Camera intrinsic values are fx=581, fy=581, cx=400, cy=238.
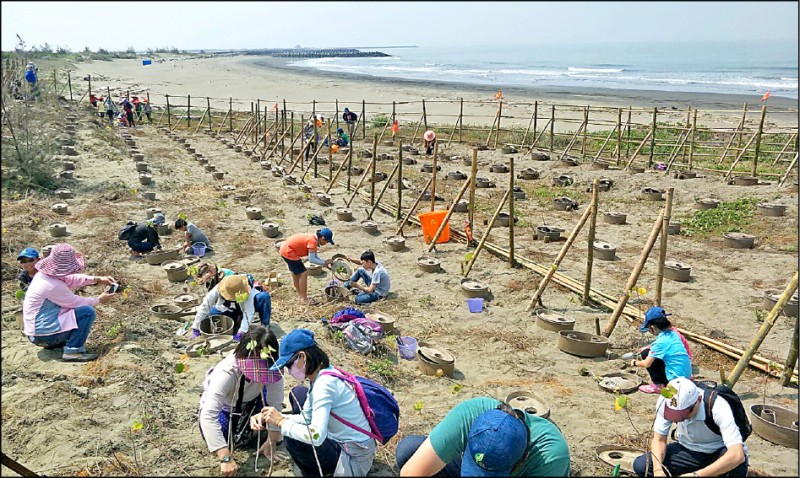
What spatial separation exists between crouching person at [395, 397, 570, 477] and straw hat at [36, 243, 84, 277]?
3.96m

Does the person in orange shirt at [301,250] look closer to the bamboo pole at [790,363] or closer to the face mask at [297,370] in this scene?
the face mask at [297,370]

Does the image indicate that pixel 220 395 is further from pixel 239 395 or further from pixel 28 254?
pixel 28 254

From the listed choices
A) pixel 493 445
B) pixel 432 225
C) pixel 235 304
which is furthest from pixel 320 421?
pixel 432 225

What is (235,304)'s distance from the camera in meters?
5.82

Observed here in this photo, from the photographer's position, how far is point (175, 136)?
69.4 feet

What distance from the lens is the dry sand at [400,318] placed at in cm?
446

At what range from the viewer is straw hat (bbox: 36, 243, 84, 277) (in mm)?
5281

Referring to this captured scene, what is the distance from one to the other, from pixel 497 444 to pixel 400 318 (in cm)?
485

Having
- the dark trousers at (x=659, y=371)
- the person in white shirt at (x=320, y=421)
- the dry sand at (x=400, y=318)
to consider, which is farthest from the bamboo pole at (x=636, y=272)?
the person in white shirt at (x=320, y=421)

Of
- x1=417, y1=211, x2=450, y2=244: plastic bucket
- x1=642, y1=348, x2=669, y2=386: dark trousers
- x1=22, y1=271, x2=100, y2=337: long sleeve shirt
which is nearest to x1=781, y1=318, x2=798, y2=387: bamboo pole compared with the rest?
x1=642, y1=348, x2=669, y2=386: dark trousers

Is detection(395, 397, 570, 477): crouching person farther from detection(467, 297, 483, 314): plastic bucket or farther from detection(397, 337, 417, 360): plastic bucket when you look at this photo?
detection(467, 297, 483, 314): plastic bucket

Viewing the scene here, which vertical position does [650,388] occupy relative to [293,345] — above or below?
below

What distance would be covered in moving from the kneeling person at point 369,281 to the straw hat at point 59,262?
11.0ft

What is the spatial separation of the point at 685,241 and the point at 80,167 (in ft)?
45.6
